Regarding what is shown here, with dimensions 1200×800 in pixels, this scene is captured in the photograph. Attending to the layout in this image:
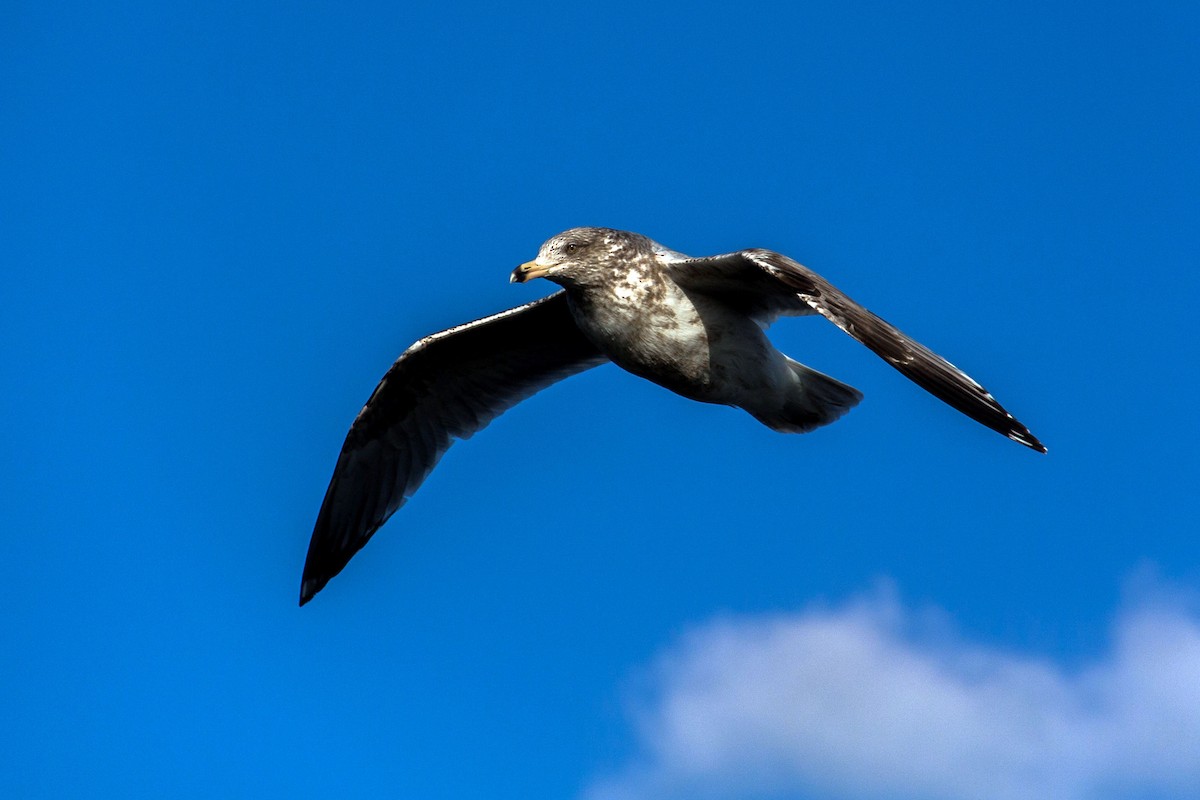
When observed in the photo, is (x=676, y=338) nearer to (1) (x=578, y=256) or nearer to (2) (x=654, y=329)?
(2) (x=654, y=329)

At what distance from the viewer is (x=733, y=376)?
13.8 metres

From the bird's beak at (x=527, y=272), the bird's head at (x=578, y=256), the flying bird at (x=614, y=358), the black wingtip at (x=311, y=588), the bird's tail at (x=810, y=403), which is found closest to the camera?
the flying bird at (x=614, y=358)

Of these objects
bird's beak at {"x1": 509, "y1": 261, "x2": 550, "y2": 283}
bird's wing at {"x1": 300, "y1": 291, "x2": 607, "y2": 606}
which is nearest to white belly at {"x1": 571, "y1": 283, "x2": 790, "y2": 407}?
bird's beak at {"x1": 509, "y1": 261, "x2": 550, "y2": 283}

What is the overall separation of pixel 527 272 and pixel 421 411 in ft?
12.1

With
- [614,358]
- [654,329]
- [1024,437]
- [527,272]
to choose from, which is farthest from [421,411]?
[1024,437]

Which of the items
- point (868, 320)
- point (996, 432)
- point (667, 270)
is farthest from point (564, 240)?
point (996, 432)

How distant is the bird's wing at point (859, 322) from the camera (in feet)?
37.8

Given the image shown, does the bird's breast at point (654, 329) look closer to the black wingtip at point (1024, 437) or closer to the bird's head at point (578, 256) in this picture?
the bird's head at point (578, 256)

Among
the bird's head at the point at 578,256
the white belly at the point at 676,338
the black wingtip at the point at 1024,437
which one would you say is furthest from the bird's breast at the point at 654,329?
the black wingtip at the point at 1024,437

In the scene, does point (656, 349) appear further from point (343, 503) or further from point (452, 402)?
point (343, 503)

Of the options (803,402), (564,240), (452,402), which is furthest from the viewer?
(452,402)

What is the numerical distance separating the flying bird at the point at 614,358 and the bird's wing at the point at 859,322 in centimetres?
1

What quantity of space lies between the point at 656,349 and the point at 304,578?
5675 mm

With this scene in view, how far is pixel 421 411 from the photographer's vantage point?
1633cm
